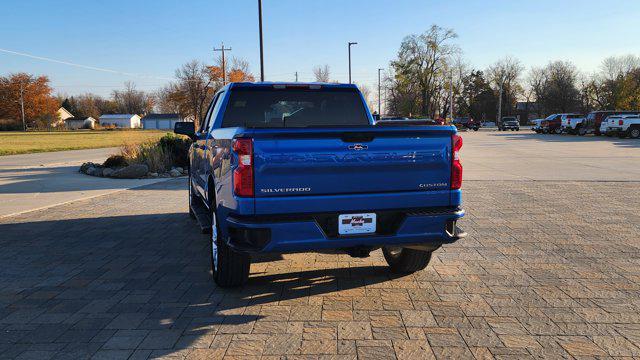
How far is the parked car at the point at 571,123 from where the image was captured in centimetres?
4228

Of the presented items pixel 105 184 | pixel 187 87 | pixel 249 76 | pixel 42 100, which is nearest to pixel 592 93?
pixel 249 76

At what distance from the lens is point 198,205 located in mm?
7137

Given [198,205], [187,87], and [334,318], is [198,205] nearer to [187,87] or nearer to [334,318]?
[334,318]

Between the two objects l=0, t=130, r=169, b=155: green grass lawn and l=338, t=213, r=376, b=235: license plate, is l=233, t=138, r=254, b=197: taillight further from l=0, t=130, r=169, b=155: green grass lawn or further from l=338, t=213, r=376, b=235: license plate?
l=0, t=130, r=169, b=155: green grass lawn

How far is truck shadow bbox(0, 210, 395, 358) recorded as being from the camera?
3953mm

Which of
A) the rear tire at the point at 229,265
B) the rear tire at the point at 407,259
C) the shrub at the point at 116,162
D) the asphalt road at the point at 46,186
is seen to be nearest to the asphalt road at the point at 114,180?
the asphalt road at the point at 46,186

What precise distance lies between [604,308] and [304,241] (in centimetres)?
265

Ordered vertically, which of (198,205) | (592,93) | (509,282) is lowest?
(509,282)

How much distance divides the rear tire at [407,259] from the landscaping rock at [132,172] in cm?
1104

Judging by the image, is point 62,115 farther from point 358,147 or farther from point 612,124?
point 358,147

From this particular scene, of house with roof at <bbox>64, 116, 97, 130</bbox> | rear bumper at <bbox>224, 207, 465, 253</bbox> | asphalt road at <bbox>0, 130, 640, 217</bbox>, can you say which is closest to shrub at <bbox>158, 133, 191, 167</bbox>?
asphalt road at <bbox>0, 130, 640, 217</bbox>

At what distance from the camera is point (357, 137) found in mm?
4113

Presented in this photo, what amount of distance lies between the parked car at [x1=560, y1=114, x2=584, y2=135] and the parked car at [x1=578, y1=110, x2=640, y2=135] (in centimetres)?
82

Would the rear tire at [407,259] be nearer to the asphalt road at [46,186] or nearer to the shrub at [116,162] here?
the asphalt road at [46,186]
